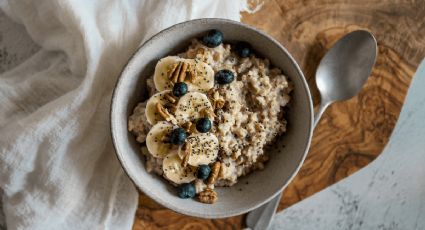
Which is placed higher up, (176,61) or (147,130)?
(176,61)

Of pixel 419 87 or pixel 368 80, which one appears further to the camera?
pixel 419 87

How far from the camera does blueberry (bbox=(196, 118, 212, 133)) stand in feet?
3.96

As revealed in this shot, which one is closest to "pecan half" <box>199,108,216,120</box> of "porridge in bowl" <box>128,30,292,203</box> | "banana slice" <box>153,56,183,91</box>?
"porridge in bowl" <box>128,30,292,203</box>

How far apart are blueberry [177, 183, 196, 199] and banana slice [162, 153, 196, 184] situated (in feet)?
0.04

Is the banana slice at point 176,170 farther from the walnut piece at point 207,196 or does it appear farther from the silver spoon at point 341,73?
the silver spoon at point 341,73

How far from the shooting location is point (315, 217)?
1.79 metres

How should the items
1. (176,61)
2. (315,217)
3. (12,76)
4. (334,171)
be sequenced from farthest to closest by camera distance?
(315,217)
(334,171)
(12,76)
(176,61)

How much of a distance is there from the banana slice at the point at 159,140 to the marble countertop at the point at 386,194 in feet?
2.13

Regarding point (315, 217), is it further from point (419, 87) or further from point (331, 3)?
point (331, 3)

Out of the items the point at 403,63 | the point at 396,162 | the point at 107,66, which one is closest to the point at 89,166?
the point at 107,66

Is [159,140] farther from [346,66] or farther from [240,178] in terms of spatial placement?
[346,66]

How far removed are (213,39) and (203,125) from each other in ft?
0.76

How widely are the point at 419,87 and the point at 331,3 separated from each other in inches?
21.5

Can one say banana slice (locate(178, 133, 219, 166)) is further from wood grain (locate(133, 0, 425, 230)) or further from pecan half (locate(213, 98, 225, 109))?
wood grain (locate(133, 0, 425, 230))
